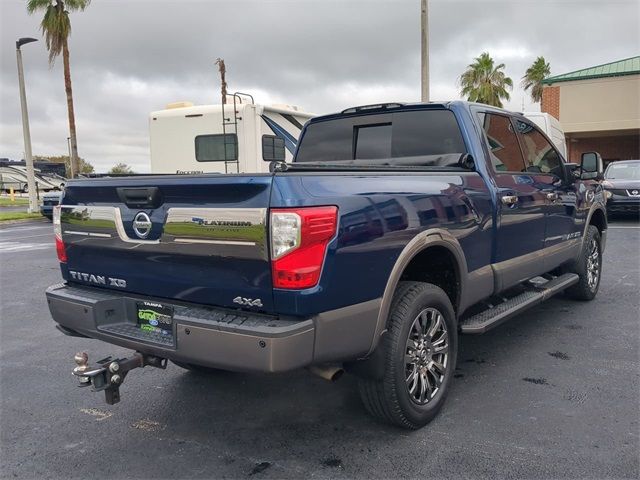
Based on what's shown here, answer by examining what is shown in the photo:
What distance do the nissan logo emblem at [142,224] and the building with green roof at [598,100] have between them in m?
26.4

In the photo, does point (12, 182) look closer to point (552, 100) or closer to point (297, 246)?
point (552, 100)

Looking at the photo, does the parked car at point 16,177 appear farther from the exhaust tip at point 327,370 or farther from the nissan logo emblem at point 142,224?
the exhaust tip at point 327,370

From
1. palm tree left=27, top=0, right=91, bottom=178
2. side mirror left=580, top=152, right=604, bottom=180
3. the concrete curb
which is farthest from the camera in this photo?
palm tree left=27, top=0, right=91, bottom=178

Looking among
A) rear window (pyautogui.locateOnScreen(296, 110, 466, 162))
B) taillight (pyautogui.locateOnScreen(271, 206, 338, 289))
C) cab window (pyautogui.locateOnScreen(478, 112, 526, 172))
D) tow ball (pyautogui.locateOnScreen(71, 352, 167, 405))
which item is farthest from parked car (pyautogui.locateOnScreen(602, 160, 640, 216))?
tow ball (pyautogui.locateOnScreen(71, 352, 167, 405))

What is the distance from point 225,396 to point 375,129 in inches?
94.7

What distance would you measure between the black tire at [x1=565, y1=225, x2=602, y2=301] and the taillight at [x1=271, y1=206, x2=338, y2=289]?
414cm

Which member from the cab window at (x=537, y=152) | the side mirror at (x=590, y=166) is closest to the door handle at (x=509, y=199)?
the cab window at (x=537, y=152)

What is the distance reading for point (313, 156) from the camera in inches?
197

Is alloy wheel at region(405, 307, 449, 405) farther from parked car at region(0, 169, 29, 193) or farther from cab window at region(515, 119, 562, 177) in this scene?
parked car at region(0, 169, 29, 193)

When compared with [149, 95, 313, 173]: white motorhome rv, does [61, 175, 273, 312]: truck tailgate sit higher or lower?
lower

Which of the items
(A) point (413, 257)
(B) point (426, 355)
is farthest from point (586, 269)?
(A) point (413, 257)

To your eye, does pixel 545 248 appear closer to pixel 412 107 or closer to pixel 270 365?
pixel 412 107

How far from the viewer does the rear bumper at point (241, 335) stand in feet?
8.20

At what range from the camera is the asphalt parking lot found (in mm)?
2891
